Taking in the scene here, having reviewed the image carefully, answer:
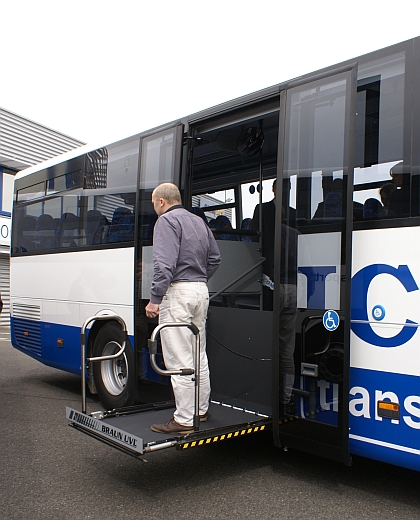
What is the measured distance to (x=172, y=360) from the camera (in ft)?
14.5

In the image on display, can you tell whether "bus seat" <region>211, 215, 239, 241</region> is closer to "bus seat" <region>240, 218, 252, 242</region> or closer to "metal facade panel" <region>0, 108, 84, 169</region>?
"bus seat" <region>240, 218, 252, 242</region>

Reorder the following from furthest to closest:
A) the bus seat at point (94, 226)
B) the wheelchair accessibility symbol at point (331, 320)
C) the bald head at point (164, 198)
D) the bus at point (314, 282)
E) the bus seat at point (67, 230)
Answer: the bus seat at point (67, 230) → the bus seat at point (94, 226) → the bald head at point (164, 198) → the wheelchair accessibility symbol at point (331, 320) → the bus at point (314, 282)

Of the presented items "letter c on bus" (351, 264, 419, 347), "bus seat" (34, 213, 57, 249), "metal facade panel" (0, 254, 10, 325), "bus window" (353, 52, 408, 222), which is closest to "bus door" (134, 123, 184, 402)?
"bus window" (353, 52, 408, 222)

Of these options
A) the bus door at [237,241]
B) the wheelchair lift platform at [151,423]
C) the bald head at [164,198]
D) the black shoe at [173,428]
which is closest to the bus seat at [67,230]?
the bus door at [237,241]

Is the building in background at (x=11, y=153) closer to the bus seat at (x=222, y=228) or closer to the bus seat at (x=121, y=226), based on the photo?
the bus seat at (x=121, y=226)

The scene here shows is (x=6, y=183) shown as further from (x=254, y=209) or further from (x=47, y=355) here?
(x=254, y=209)

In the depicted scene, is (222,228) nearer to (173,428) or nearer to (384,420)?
(173,428)

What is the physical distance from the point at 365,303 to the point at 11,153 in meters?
18.4

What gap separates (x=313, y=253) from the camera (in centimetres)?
411

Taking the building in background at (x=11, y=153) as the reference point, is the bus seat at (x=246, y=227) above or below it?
below

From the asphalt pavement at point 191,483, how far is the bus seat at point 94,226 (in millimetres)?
2204

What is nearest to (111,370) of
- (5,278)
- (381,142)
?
(381,142)

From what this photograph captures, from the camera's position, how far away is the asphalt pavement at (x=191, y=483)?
12.1 ft

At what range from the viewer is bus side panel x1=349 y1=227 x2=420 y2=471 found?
3.57m
